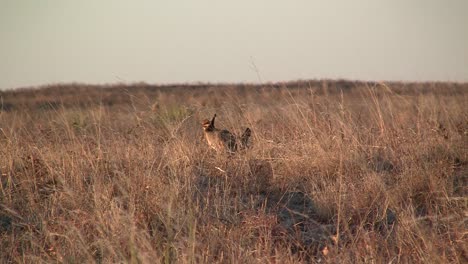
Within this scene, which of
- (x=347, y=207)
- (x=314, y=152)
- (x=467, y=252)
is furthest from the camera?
(x=314, y=152)

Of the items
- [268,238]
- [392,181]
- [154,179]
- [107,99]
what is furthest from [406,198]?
[107,99]

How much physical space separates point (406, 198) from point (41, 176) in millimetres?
3212

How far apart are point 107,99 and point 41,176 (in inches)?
792

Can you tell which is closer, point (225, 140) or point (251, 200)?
point (251, 200)

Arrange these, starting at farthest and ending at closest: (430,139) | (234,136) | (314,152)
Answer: (234,136), (430,139), (314,152)

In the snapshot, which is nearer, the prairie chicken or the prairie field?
the prairie field

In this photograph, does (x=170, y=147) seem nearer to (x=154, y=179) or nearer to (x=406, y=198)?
(x=154, y=179)

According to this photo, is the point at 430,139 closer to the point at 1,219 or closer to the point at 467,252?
the point at 467,252

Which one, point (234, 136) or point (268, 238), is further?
point (234, 136)

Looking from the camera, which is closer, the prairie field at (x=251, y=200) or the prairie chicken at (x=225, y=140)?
the prairie field at (x=251, y=200)

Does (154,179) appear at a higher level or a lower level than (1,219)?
higher

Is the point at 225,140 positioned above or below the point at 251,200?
above

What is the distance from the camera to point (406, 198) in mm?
3979

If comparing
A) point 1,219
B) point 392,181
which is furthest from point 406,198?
point 1,219
